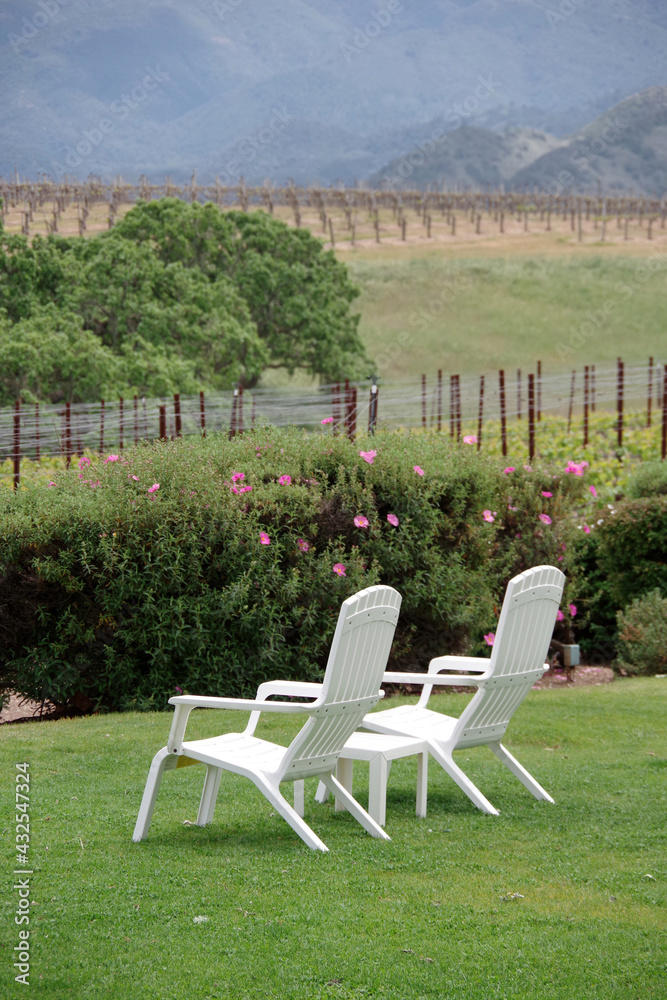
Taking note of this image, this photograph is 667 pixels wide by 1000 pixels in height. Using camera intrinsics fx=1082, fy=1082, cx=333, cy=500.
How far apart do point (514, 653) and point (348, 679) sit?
0.98 meters

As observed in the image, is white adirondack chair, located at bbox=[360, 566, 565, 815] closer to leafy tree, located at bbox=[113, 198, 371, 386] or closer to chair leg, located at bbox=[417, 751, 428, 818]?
chair leg, located at bbox=[417, 751, 428, 818]

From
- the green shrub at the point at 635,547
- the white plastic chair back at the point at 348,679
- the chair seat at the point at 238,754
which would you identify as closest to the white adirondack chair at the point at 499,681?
the white plastic chair back at the point at 348,679

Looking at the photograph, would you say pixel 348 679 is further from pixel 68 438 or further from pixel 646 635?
pixel 68 438

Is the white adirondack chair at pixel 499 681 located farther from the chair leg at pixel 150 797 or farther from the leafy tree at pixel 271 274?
the leafy tree at pixel 271 274

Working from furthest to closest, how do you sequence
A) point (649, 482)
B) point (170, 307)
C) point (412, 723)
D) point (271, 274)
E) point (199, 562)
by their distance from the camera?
1. point (271, 274)
2. point (170, 307)
3. point (649, 482)
4. point (199, 562)
5. point (412, 723)

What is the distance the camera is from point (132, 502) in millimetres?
7500

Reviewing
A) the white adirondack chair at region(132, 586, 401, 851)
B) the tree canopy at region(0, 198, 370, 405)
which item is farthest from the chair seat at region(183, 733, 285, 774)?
the tree canopy at region(0, 198, 370, 405)

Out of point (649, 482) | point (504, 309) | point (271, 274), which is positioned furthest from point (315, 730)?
point (504, 309)

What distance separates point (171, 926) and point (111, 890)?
0.36m

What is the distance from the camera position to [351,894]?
11.4 ft

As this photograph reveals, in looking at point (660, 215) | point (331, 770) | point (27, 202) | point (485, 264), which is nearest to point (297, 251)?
point (27, 202)

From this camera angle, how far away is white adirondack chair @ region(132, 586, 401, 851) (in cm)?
388

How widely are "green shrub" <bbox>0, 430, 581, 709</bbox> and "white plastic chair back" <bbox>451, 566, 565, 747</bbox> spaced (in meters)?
3.01

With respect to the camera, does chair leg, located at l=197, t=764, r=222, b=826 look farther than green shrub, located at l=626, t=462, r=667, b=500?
No
